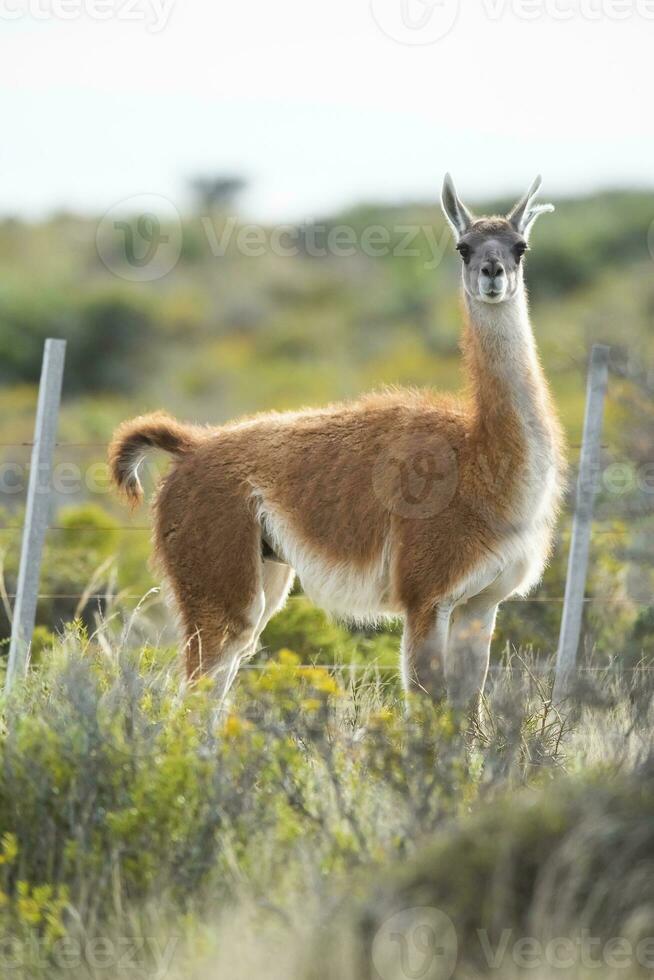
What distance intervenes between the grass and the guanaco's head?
1.76m

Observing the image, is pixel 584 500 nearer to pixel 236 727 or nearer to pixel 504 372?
pixel 504 372

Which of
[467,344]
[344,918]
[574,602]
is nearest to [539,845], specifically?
[344,918]

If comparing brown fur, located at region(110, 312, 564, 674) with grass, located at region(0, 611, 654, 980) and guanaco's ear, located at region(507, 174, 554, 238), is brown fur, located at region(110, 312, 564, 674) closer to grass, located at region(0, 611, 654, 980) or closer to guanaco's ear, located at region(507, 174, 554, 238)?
guanaco's ear, located at region(507, 174, 554, 238)

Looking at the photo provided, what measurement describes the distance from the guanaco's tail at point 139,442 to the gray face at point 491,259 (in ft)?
5.25

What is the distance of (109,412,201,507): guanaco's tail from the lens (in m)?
7.33

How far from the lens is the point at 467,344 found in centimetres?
677

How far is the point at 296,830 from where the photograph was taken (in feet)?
14.6

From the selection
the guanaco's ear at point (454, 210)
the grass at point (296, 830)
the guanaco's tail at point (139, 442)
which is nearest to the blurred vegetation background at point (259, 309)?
the guanaco's tail at point (139, 442)

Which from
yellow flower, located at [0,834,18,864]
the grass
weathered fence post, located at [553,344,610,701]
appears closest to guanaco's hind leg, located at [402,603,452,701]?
the grass

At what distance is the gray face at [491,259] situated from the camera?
6.44 meters

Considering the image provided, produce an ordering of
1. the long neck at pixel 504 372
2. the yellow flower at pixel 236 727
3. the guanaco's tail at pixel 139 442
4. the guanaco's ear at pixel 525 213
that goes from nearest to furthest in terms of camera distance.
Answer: the yellow flower at pixel 236 727, the long neck at pixel 504 372, the guanaco's ear at pixel 525 213, the guanaco's tail at pixel 139 442

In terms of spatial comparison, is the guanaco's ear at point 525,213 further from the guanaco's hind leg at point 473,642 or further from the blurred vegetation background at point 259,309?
the blurred vegetation background at point 259,309

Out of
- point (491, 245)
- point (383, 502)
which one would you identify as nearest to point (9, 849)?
point (383, 502)

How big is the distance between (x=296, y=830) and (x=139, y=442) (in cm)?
328
